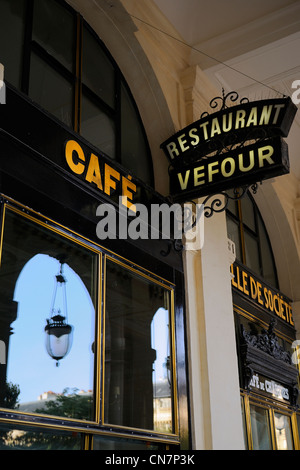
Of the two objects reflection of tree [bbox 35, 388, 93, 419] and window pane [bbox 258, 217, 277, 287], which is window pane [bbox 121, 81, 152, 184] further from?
window pane [bbox 258, 217, 277, 287]

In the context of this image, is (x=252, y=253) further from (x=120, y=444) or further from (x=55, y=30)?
(x=120, y=444)

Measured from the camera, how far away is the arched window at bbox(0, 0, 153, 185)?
5302 mm

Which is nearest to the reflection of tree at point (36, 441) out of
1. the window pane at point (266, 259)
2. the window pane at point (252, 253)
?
the window pane at point (252, 253)

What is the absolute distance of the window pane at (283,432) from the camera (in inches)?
338

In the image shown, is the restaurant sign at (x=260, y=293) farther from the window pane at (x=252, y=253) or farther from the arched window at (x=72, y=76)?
the arched window at (x=72, y=76)

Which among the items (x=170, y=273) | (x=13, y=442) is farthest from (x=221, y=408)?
(x=13, y=442)

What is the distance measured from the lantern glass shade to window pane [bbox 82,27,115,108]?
2870 millimetres

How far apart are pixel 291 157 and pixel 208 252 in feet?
14.2

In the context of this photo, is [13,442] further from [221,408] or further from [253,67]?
[253,67]

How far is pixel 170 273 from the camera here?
6312 mm

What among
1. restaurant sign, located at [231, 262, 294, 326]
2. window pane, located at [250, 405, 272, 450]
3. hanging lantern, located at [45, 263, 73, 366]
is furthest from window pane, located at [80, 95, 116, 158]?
window pane, located at [250, 405, 272, 450]

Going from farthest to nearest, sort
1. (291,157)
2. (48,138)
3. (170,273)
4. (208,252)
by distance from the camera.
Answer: (291,157), (208,252), (170,273), (48,138)

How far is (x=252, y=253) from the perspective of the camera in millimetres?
9695

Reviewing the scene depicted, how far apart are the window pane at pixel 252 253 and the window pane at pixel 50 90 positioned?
4.70 metres
